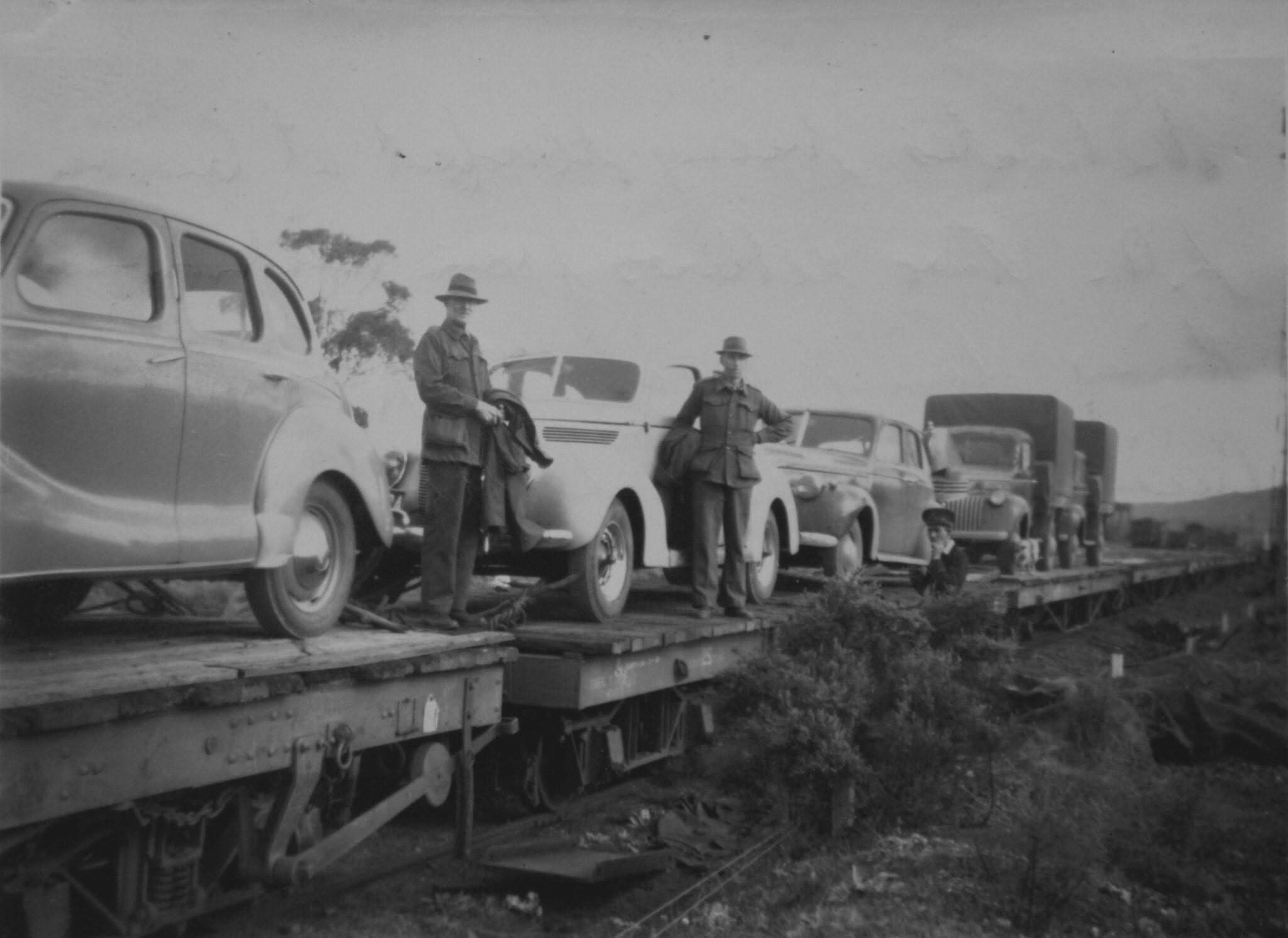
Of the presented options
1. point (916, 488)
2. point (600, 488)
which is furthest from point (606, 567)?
point (916, 488)

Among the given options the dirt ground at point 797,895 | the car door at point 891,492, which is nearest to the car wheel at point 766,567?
the dirt ground at point 797,895

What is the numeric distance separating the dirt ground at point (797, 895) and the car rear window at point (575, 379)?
2.65 m

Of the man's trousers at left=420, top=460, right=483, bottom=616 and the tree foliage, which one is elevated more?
the tree foliage

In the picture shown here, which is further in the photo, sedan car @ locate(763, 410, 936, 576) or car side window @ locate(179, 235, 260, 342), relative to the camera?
sedan car @ locate(763, 410, 936, 576)

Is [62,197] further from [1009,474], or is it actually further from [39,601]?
[1009,474]

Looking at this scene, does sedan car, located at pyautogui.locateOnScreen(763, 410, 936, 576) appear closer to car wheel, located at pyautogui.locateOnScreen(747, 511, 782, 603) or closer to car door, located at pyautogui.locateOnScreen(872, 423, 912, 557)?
car door, located at pyautogui.locateOnScreen(872, 423, 912, 557)

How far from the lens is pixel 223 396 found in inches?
162

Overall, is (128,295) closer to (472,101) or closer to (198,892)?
(198,892)

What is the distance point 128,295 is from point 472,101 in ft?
9.04

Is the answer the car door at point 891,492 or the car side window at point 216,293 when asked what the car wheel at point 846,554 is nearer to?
the car door at point 891,492

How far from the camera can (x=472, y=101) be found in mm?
6086

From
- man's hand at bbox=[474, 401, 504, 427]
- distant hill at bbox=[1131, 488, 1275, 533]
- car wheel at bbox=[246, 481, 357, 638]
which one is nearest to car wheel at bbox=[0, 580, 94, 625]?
car wheel at bbox=[246, 481, 357, 638]

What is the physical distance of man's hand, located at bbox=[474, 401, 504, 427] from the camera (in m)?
5.55

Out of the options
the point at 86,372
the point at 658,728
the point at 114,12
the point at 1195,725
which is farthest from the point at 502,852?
the point at 1195,725
